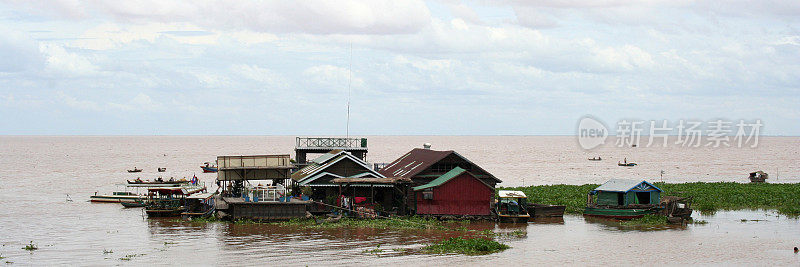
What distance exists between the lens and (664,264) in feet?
109

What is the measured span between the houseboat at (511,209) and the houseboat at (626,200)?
5.09m

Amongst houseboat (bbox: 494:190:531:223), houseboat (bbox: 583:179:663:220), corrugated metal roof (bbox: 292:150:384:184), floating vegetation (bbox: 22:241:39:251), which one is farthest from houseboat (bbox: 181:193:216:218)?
houseboat (bbox: 583:179:663:220)

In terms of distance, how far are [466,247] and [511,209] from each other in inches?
503

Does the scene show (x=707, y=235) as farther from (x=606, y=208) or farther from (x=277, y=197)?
(x=277, y=197)

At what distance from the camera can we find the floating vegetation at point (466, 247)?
35375mm

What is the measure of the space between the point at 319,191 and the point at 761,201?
31.6m

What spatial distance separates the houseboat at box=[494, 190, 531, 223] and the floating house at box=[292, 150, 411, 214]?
5591 mm

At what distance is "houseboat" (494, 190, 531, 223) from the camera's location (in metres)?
46.6

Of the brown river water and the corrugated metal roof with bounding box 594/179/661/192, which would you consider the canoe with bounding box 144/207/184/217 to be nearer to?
the brown river water

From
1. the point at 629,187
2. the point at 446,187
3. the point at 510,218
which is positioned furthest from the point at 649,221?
the point at 446,187

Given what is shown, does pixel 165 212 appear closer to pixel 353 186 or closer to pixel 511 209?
pixel 353 186

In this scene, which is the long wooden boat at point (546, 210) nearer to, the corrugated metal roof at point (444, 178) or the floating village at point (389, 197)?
the floating village at point (389, 197)

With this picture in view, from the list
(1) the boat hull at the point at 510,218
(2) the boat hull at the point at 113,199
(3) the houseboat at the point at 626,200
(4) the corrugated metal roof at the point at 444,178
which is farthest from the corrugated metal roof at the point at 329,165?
(2) the boat hull at the point at 113,199

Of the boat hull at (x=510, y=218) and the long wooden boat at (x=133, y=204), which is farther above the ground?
the long wooden boat at (x=133, y=204)
